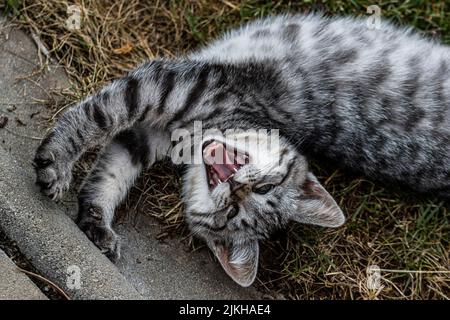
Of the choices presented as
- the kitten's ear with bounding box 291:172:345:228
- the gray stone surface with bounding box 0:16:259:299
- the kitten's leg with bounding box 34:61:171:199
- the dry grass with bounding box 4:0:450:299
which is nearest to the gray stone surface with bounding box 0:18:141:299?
the gray stone surface with bounding box 0:16:259:299

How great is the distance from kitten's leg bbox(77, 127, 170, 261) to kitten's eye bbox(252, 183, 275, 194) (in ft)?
1.88

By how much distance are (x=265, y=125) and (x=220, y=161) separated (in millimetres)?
318

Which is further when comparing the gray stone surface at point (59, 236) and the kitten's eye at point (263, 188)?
the kitten's eye at point (263, 188)

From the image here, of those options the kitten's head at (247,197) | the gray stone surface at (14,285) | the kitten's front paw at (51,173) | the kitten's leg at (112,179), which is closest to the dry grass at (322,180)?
the kitten's leg at (112,179)

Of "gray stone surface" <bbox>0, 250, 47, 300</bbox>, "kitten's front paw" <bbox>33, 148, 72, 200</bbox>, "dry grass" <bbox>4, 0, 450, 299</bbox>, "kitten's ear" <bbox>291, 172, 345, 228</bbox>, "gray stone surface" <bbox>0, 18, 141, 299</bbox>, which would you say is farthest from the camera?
"dry grass" <bbox>4, 0, 450, 299</bbox>

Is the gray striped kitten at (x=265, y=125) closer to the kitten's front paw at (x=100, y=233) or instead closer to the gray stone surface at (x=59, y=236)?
the kitten's front paw at (x=100, y=233)

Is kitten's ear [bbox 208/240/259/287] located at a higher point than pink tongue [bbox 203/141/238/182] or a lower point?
lower

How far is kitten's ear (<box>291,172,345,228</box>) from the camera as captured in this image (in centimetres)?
352

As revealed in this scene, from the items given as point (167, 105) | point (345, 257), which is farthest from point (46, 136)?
point (345, 257)

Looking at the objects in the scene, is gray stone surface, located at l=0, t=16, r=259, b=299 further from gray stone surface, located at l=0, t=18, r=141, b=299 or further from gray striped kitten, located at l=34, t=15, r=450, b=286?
gray striped kitten, located at l=34, t=15, r=450, b=286

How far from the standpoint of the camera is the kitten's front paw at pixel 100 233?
3402 millimetres

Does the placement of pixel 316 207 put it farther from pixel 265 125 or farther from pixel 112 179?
pixel 112 179

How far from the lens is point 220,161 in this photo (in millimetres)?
3457

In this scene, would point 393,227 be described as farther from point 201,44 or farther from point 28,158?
point 28,158
